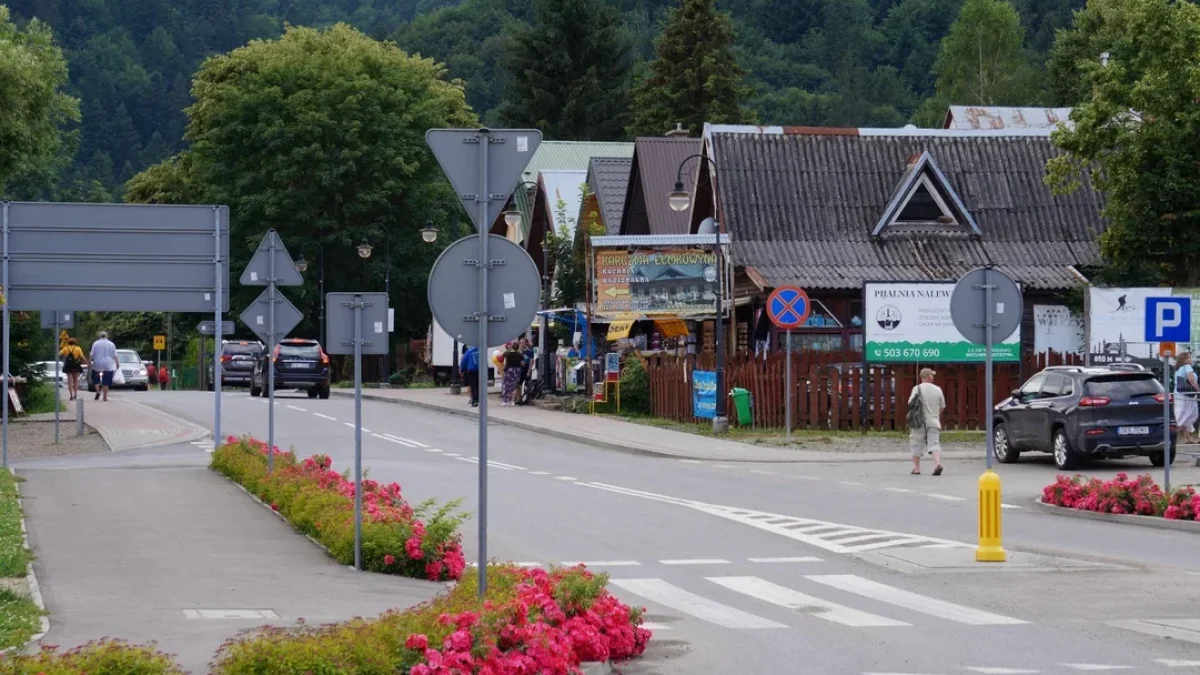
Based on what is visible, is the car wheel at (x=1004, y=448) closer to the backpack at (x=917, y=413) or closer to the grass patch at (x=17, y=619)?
the backpack at (x=917, y=413)

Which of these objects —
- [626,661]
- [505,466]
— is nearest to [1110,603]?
[626,661]

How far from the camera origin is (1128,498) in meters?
20.9

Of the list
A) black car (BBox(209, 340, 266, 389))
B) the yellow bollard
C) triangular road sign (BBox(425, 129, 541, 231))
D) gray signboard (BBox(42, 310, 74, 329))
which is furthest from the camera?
black car (BBox(209, 340, 266, 389))

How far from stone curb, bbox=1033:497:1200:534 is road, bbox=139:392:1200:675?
0.24 m

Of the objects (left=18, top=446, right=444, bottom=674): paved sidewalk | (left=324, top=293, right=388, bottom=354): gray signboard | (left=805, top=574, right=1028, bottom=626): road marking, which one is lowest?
(left=805, top=574, right=1028, bottom=626): road marking

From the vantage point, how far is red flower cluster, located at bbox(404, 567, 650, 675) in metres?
9.18

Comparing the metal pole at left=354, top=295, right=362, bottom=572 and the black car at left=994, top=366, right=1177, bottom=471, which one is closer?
the metal pole at left=354, top=295, right=362, bottom=572

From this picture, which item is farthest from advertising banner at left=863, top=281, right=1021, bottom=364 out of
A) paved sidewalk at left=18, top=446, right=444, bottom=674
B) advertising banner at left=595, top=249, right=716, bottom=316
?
paved sidewalk at left=18, top=446, right=444, bottom=674

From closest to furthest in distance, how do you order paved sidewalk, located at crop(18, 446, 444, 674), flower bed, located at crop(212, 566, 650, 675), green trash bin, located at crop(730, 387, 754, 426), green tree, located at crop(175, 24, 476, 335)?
flower bed, located at crop(212, 566, 650, 675)
paved sidewalk, located at crop(18, 446, 444, 674)
green trash bin, located at crop(730, 387, 754, 426)
green tree, located at crop(175, 24, 476, 335)

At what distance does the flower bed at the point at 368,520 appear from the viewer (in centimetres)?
1486

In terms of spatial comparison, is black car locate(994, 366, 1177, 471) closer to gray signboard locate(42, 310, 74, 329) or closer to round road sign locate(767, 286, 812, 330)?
round road sign locate(767, 286, 812, 330)

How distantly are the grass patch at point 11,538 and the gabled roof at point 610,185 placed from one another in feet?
116

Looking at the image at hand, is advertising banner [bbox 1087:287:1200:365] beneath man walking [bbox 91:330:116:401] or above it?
above

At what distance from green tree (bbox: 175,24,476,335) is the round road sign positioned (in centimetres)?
3895
